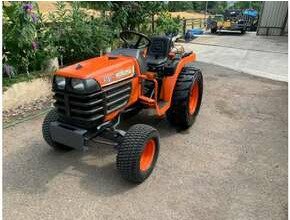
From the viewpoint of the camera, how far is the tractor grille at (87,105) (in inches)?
95.5

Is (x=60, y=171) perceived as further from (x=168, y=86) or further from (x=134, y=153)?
(x=168, y=86)

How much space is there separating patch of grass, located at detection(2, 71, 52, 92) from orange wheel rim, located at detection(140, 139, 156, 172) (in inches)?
101

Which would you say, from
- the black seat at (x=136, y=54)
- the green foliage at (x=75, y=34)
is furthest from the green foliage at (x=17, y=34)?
the black seat at (x=136, y=54)

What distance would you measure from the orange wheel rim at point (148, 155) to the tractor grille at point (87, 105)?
51cm

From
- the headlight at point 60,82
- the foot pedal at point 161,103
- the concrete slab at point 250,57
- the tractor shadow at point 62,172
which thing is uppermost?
the headlight at point 60,82

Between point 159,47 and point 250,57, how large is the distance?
651 centimetres

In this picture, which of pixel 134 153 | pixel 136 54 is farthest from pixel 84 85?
pixel 136 54

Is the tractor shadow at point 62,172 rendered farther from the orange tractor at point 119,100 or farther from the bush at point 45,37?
the bush at point 45,37

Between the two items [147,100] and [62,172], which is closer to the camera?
[62,172]

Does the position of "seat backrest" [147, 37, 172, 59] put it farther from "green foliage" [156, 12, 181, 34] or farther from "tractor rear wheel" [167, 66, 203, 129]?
"green foliage" [156, 12, 181, 34]

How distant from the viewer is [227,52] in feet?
32.7

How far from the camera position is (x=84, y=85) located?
7.75 ft

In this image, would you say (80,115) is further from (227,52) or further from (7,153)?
(227,52)

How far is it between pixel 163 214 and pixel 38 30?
4075mm
